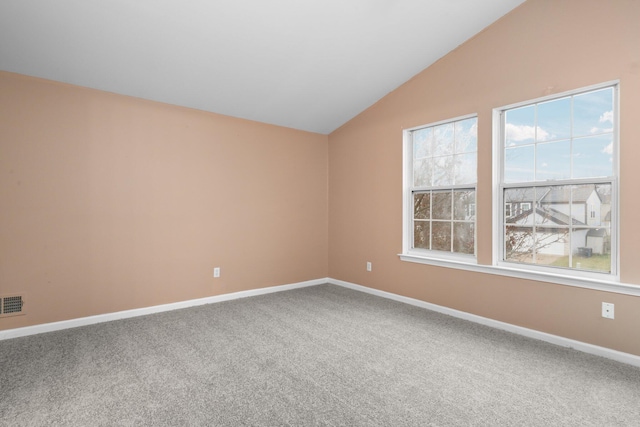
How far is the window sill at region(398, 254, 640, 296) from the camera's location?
242 cm

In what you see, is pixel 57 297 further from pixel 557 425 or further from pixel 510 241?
pixel 510 241

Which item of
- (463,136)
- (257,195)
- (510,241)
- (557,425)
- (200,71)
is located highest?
(200,71)

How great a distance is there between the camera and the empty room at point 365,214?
209cm

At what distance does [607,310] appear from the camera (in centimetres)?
247

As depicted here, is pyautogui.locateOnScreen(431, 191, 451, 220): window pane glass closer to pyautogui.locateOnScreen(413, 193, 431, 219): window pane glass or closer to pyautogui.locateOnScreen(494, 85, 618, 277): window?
pyautogui.locateOnScreen(413, 193, 431, 219): window pane glass

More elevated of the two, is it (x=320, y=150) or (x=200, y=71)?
(x=200, y=71)

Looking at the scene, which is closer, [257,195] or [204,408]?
[204,408]

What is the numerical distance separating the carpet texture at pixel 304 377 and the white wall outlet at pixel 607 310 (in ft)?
1.10

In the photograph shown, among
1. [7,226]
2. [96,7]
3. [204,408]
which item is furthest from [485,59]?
[7,226]

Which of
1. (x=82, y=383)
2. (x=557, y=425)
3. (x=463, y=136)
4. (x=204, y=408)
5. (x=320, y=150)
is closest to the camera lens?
(x=557, y=425)

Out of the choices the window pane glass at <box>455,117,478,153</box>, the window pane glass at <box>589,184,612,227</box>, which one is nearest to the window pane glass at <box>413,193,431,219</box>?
the window pane glass at <box>455,117,478,153</box>

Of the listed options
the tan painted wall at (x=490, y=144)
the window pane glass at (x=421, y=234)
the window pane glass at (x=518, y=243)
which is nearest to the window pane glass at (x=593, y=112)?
the tan painted wall at (x=490, y=144)

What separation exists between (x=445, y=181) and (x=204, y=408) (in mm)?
3172

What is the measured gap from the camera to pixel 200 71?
3.21m
